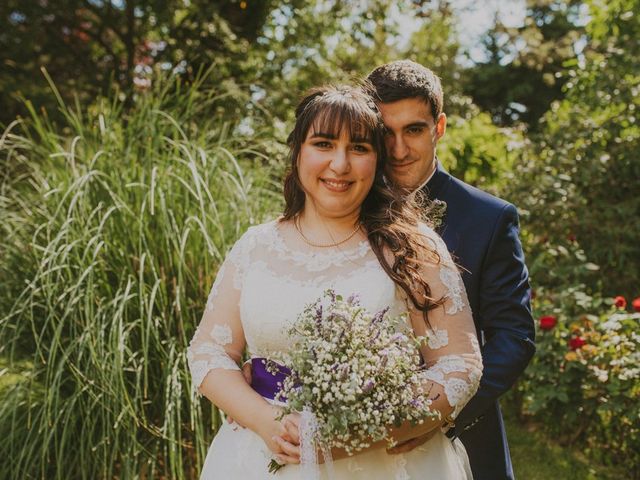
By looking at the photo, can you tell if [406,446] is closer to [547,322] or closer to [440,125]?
[440,125]

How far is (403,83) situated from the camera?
98.3 inches

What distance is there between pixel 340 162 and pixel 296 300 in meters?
0.47

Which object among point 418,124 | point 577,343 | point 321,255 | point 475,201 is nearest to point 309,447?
point 321,255

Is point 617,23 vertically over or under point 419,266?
over

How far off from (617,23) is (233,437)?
5.37 m

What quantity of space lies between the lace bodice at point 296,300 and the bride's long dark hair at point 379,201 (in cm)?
4

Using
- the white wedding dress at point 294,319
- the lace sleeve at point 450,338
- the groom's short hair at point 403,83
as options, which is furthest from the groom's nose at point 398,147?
the lace sleeve at point 450,338

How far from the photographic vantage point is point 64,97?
9977 mm

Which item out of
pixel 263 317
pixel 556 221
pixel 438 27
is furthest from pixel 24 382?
pixel 438 27

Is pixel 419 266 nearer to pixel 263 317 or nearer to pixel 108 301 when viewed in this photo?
pixel 263 317

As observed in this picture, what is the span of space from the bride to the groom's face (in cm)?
17

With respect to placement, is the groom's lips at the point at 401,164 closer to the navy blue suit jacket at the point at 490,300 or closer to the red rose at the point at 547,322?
the navy blue suit jacket at the point at 490,300

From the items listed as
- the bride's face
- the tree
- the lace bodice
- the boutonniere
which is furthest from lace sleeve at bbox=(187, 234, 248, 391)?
the tree

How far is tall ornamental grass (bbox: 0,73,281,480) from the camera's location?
10.7 feet
